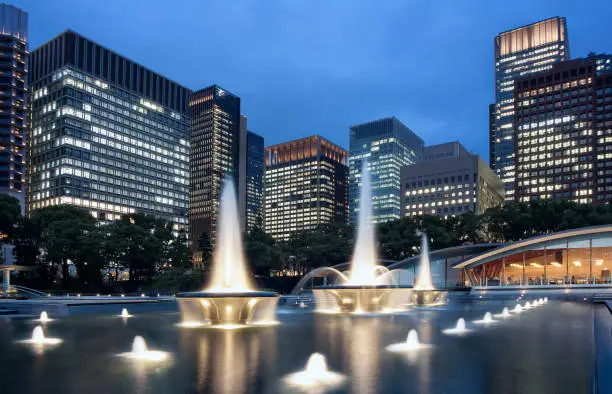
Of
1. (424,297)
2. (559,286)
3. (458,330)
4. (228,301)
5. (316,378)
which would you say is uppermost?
(228,301)

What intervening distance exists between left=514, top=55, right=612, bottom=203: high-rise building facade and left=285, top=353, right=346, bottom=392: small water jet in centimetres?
18537

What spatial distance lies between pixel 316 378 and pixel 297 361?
221cm

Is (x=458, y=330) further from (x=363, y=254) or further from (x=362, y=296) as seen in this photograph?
(x=363, y=254)

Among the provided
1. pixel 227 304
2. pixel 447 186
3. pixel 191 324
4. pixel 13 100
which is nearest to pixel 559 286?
pixel 227 304

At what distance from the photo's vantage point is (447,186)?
610ft

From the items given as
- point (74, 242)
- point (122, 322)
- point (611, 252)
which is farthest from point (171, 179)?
point (122, 322)

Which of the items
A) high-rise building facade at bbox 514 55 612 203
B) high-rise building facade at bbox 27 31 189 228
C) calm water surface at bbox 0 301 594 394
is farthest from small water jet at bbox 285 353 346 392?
high-rise building facade at bbox 514 55 612 203

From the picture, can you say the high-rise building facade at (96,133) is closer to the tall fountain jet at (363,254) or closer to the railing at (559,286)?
the railing at (559,286)

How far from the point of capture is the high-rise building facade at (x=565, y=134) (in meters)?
174

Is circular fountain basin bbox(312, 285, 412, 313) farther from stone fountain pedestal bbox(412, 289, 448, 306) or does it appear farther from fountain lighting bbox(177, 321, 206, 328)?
fountain lighting bbox(177, 321, 206, 328)

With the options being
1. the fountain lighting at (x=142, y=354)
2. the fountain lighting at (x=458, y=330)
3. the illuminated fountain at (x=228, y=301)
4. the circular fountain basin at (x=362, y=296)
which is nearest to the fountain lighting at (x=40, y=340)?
the fountain lighting at (x=142, y=354)

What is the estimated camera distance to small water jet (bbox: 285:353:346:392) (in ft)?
30.8

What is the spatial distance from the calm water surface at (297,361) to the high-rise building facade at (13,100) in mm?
134288

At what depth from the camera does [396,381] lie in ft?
31.8
